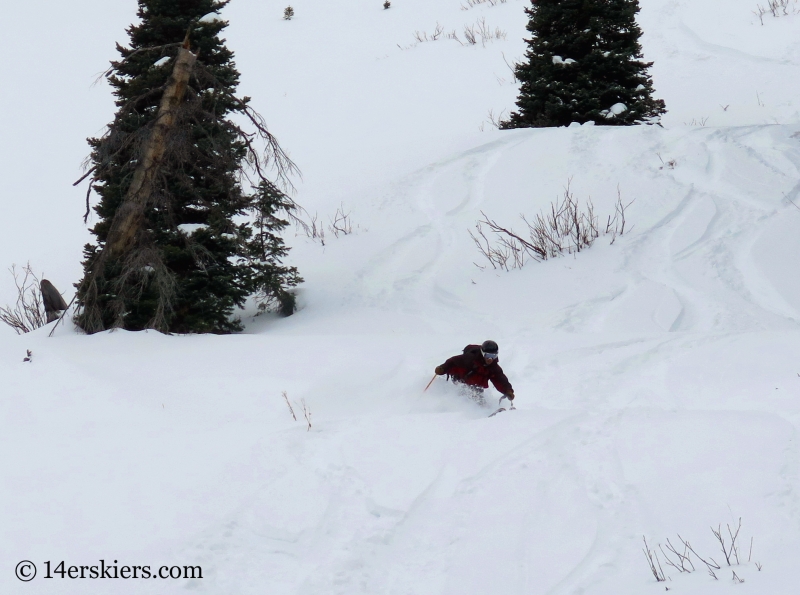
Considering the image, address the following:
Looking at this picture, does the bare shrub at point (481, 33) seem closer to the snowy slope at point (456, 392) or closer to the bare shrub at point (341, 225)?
the snowy slope at point (456, 392)

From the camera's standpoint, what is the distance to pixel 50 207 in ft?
45.1

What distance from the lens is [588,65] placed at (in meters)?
11.3

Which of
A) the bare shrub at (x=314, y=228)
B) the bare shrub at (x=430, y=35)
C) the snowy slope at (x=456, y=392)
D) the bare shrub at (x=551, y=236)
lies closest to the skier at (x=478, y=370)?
the snowy slope at (x=456, y=392)

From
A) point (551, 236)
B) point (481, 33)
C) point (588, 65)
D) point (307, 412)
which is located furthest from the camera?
point (481, 33)

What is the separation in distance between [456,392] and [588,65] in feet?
24.1

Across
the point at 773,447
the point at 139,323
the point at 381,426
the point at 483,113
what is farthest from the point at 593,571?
the point at 483,113

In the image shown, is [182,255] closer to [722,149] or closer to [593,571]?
[593,571]

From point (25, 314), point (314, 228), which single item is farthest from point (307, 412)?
point (25, 314)

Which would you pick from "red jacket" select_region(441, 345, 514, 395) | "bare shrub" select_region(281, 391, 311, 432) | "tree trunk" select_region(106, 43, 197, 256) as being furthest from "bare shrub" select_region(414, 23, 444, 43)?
"bare shrub" select_region(281, 391, 311, 432)

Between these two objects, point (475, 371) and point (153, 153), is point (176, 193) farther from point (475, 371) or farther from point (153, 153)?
point (475, 371)

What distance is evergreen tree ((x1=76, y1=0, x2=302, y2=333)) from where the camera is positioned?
7.58 meters

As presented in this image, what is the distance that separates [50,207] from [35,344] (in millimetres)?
7921

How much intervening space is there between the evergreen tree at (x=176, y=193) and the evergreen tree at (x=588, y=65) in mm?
5607

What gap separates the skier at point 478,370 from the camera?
6.01 meters
